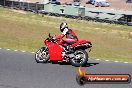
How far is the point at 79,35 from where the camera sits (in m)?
35.2

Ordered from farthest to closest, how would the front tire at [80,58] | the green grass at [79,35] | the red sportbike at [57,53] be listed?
Result: the green grass at [79,35] < the red sportbike at [57,53] < the front tire at [80,58]

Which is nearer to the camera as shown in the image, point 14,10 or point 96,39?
point 96,39

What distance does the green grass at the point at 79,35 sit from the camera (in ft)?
77.3

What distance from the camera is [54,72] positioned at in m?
13.6

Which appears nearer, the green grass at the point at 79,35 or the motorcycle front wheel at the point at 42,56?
the motorcycle front wheel at the point at 42,56

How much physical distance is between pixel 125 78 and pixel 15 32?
81.1 feet

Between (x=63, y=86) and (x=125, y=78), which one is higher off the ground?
(x=125, y=78)

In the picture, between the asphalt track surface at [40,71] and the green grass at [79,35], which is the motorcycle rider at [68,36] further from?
the green grass at [79,35]

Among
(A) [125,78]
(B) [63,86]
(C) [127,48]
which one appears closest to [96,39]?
(C) [127,48]

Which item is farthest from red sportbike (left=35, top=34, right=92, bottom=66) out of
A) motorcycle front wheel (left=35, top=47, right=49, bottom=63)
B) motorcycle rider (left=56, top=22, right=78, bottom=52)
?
motorcycle rider (left=56, top=22, right=78, bottom=52)

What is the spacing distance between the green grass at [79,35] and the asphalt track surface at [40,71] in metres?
4.65

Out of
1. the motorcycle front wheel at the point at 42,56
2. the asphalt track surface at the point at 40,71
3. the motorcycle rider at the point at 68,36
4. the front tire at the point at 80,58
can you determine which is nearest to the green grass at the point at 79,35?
the asphalt track surface at the point at 40,71

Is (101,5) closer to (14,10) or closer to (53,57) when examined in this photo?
(14,10)

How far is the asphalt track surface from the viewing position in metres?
11.6
